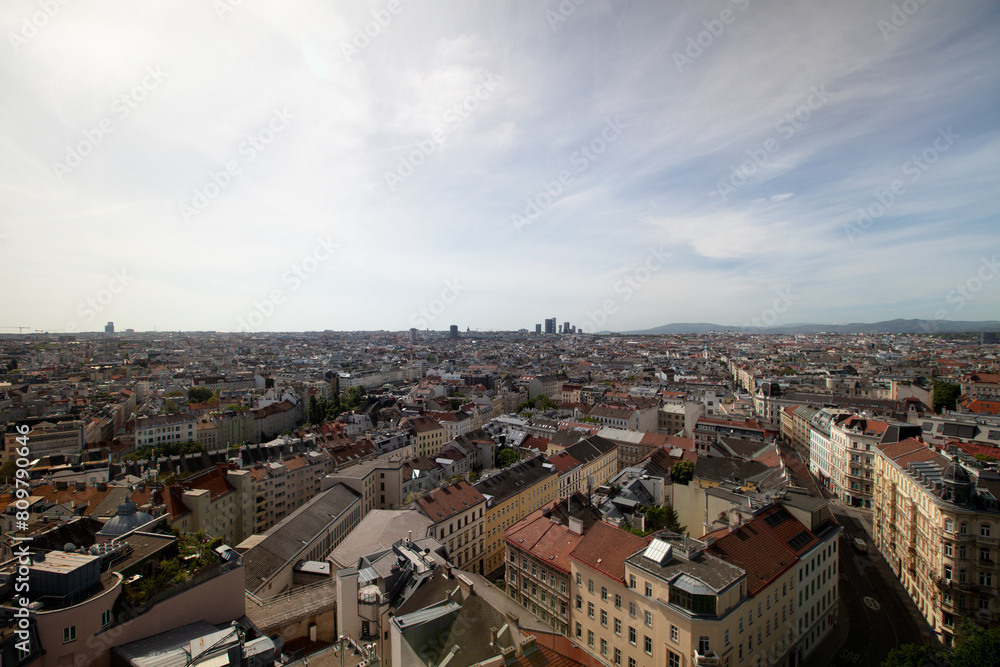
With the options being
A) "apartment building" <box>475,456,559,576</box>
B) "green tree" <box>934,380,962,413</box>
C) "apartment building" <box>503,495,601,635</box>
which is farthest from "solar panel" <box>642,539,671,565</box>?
"green tree" <box>934,380,962,413</box>

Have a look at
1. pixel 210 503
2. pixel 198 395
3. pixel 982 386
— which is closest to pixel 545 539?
pixel 210 503

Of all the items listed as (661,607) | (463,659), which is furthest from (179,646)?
(661,607)

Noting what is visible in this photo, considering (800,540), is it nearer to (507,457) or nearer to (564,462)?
(564,462)

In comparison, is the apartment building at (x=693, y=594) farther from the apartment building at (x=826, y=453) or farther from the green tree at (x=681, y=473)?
the apartment building at (x=826, y=453)

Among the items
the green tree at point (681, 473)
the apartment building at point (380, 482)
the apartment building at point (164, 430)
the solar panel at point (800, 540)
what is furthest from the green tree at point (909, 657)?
the apartment building at point (164, 430)

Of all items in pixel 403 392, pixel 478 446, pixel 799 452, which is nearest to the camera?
pixel 478 446

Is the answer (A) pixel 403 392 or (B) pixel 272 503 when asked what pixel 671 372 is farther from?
(B) pixel 272 503

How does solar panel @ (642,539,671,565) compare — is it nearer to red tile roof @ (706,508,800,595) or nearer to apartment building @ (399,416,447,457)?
red tile roof @ (706,508,800,595)
